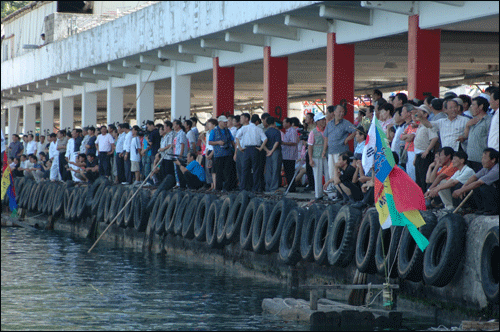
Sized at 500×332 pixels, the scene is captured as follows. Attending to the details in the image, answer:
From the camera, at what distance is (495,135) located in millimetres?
9914

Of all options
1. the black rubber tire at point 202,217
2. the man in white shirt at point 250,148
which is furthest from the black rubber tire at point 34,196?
the man in white shirt at point 250,148

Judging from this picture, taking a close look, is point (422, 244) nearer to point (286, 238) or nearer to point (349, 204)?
point (349, 204)

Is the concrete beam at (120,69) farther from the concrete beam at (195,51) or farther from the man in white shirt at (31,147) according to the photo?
the man in white shirt at (31,147)

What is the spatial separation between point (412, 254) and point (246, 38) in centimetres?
938

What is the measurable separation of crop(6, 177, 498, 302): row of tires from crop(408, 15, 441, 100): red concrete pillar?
2848 millimetres

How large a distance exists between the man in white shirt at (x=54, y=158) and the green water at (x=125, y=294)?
785 centimetres

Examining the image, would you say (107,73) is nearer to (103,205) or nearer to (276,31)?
(103,205)

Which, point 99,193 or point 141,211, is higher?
point 99,193

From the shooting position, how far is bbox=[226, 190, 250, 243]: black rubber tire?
15.2m

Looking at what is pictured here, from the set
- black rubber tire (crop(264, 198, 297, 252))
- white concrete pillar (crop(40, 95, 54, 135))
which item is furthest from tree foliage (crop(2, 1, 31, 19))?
black rubber tire (crop(264, 198, 297, 252))

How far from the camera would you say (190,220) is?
56.4 feet

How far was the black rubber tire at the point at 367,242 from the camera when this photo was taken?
36.5ft

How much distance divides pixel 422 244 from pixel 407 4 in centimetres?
533

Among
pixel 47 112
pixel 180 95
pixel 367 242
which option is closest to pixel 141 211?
pixel 180 95
